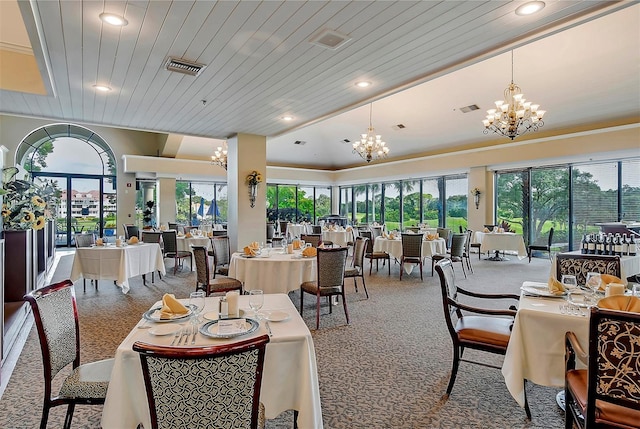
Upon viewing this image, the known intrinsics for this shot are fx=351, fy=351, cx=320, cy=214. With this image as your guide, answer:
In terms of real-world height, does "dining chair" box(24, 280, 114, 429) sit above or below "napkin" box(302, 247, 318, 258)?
below

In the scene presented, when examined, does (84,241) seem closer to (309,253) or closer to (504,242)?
(309,253)

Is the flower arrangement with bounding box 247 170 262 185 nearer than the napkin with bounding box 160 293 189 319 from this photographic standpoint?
No

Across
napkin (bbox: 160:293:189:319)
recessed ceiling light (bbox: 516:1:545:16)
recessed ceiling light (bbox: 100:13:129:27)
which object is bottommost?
napkin (bbox: 160:293:189:319)

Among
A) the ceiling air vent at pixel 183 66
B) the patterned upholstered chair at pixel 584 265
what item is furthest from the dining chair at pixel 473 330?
the ceiling air vent at pixel 183 66

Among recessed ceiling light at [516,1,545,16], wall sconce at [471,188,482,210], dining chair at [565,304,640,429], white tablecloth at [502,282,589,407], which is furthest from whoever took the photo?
wall sconce at [471,188,482,210]

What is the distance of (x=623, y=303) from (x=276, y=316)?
1978mm

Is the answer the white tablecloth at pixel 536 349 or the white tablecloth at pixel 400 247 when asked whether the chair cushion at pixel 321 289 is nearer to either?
the white tablecloth at pixel 536 349

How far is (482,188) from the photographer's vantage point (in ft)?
37.0

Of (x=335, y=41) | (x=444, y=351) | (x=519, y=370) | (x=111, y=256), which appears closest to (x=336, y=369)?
(x=444, y=351)

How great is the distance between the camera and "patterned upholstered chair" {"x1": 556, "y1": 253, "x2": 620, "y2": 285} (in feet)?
10.4

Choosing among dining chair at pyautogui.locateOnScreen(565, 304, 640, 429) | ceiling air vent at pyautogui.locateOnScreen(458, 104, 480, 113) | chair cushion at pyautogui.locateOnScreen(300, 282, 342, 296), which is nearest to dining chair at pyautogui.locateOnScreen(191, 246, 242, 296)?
chair cushion at pyautogui.locateOnScreen(300, 282, 342, 296)

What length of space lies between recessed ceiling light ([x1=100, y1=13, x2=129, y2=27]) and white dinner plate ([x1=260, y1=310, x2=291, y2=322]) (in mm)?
2768

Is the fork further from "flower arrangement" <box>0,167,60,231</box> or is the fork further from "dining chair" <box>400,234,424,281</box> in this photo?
"dining chair" <box>400,234,424,281</box>

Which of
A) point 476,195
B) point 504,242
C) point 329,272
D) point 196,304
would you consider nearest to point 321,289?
point 329,272
